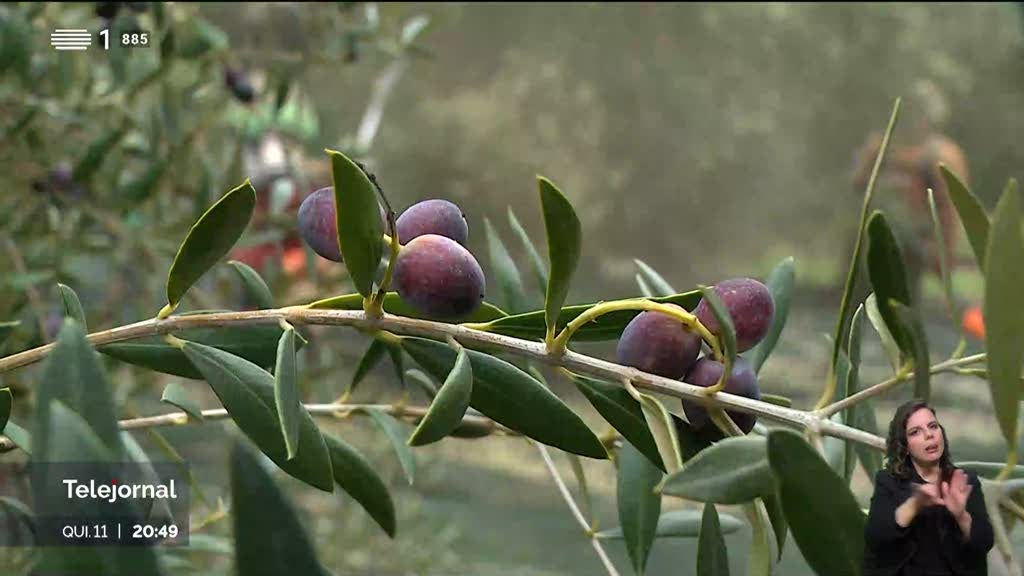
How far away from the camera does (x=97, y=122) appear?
626mm

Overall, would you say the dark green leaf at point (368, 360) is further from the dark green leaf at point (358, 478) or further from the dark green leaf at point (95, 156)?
the dark green leaf at point (95, 156)

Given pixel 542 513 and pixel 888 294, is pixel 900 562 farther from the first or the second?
pixel 542 513

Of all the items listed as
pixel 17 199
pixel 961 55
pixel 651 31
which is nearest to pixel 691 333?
pixel 17 199

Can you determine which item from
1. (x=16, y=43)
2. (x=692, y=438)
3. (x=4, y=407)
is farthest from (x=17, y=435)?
(x=16, y=43)

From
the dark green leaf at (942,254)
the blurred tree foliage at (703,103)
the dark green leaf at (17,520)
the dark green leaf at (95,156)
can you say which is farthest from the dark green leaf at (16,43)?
the blurred tree foliage at (703,103)

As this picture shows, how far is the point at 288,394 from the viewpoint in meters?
0.14

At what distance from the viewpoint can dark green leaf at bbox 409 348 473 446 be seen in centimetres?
15

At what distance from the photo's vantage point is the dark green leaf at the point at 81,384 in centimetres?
10

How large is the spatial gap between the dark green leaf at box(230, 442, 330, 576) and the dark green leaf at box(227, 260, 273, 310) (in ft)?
0.42

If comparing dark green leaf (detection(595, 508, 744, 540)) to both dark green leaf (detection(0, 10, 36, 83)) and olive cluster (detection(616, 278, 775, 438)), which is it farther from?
dark green leaf (detection(0, 10, 36, 83))

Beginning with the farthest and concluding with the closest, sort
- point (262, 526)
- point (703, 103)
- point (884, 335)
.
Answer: point (703, 103) < point (884, 335) < point (262, 526)

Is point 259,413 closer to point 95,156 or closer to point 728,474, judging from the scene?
point 728,474

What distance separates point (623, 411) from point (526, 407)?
2 cm

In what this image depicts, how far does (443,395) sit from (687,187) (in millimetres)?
3314
